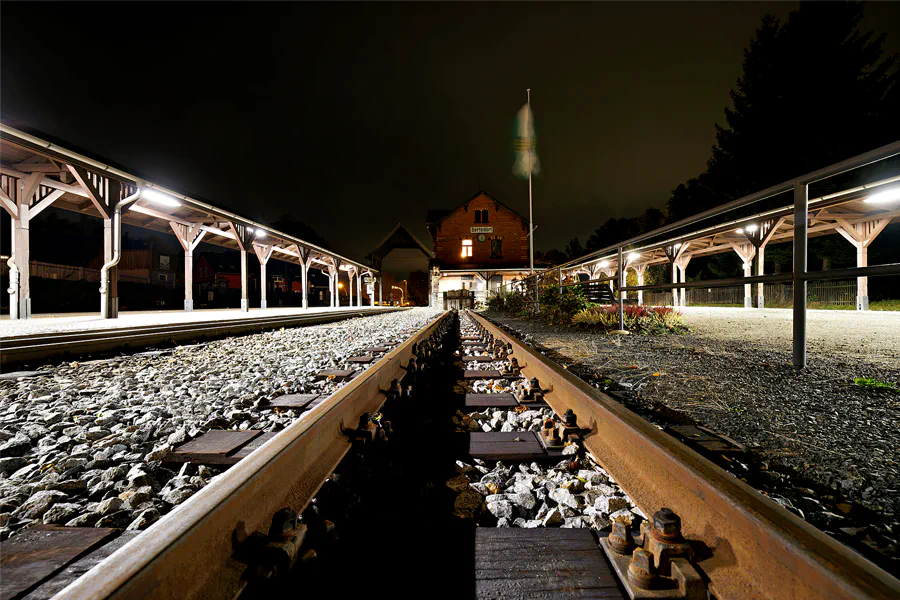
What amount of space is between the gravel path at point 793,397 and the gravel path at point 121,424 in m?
2.28

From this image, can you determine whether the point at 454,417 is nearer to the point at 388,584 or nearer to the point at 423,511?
the point at 423,511

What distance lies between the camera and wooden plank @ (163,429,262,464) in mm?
1514

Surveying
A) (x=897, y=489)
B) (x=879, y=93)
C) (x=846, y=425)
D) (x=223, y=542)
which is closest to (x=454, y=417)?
(x=223, y=542)

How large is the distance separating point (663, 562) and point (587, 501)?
0.47 metres

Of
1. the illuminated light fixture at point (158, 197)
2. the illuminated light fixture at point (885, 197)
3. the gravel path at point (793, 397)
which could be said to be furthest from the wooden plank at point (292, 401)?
the illuminated light fixture at point (885, 197)

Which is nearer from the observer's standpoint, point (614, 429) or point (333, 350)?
point (614, 429)

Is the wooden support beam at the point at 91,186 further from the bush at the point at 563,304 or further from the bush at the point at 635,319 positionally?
the bush at the point at 635,319

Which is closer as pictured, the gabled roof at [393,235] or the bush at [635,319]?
the bush at [635,319]

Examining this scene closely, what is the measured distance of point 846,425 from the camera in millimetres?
1828

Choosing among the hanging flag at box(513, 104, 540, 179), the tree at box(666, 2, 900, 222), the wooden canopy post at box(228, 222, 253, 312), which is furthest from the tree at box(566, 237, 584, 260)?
the wooden canopy post at box(228, 222, 253, 312)

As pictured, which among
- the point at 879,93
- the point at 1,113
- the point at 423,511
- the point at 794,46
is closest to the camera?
the point at 423,511

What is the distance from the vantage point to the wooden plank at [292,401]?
2305 millimetres

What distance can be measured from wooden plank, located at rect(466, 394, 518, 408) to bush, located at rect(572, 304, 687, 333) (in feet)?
15.7

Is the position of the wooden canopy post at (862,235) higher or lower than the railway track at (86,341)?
higher
